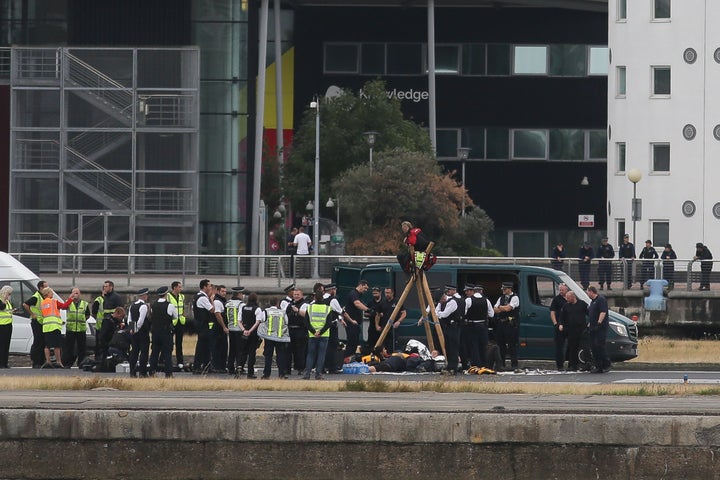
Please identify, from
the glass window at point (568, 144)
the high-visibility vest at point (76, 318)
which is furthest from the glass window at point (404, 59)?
the high-visibility vest at point (76, 318)

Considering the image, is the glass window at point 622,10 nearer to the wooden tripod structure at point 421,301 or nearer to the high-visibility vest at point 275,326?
the wooden tripod structure at point 421,301

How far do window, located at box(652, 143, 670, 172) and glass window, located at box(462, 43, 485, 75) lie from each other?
55.4ft

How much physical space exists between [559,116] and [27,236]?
29267 millimetres

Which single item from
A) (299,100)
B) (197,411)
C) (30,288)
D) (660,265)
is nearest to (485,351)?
(30,288)

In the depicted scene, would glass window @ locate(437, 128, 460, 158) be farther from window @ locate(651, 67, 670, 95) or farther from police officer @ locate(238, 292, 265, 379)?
police officer @ locate(238, 292, 265, 379)

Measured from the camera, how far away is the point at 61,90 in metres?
58.8

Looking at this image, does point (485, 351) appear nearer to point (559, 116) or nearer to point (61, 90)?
point (61, 90)

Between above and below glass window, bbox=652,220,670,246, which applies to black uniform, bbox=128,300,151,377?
below

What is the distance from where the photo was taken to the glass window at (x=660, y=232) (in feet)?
202

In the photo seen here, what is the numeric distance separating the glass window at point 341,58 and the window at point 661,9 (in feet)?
64.5

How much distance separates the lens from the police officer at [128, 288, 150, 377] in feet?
93.0

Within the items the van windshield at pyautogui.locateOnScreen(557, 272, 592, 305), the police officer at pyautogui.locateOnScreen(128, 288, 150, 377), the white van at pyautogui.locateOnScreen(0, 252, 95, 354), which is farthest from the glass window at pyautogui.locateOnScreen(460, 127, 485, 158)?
the police officer at pyautogui.locateOnScreen(128, 288, 150, 377)

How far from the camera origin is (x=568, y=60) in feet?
256

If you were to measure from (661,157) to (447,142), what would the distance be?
56.7ft
